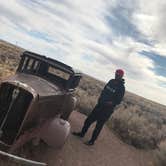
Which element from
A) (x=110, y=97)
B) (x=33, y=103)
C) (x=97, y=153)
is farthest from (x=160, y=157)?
(x=33, y=103)

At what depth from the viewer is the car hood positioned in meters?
7.14

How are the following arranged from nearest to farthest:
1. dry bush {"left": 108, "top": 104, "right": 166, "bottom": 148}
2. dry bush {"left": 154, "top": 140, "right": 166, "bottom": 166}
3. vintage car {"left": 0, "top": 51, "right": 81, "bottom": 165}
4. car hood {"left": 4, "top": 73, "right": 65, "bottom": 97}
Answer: vintage car {"left": 0, "top": 51, "right": 81, "bottom": 165}, car hood {"left": 4, "top": 73, "right": 65, "bottom": 97}, dry bush {"left": 154, "top": 140, "right": 166, "bottom": 166}, dry bush {"left": 108, "top": 104, "right": 166, "bottom": 148}

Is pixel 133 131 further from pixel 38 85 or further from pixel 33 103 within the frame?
pixel 33 103

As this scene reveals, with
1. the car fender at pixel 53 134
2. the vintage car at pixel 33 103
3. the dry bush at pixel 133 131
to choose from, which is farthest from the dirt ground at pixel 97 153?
the vintage car at pixel 33 103

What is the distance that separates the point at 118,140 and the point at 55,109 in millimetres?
5162

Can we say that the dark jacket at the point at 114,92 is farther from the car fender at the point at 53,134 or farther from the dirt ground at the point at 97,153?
the car fender at the point at 53,134

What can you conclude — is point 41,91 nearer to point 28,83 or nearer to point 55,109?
point 28,83

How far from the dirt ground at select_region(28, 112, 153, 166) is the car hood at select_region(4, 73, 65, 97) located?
166 centimetres

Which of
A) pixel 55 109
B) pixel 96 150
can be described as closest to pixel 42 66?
pixel 55 109

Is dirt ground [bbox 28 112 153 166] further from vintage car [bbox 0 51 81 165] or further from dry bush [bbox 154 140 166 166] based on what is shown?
vintage car [bbox 0 51 81 165]

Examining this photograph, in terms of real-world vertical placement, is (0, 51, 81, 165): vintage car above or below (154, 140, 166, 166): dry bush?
above

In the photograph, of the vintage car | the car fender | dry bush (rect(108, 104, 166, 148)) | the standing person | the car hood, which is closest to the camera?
the vintage car

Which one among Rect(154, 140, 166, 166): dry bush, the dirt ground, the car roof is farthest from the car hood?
Rect(154, 140, 166, 166): dry bush

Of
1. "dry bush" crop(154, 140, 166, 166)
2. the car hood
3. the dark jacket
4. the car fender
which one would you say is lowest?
"dry bush" crop(154, 140, 166, 166)
